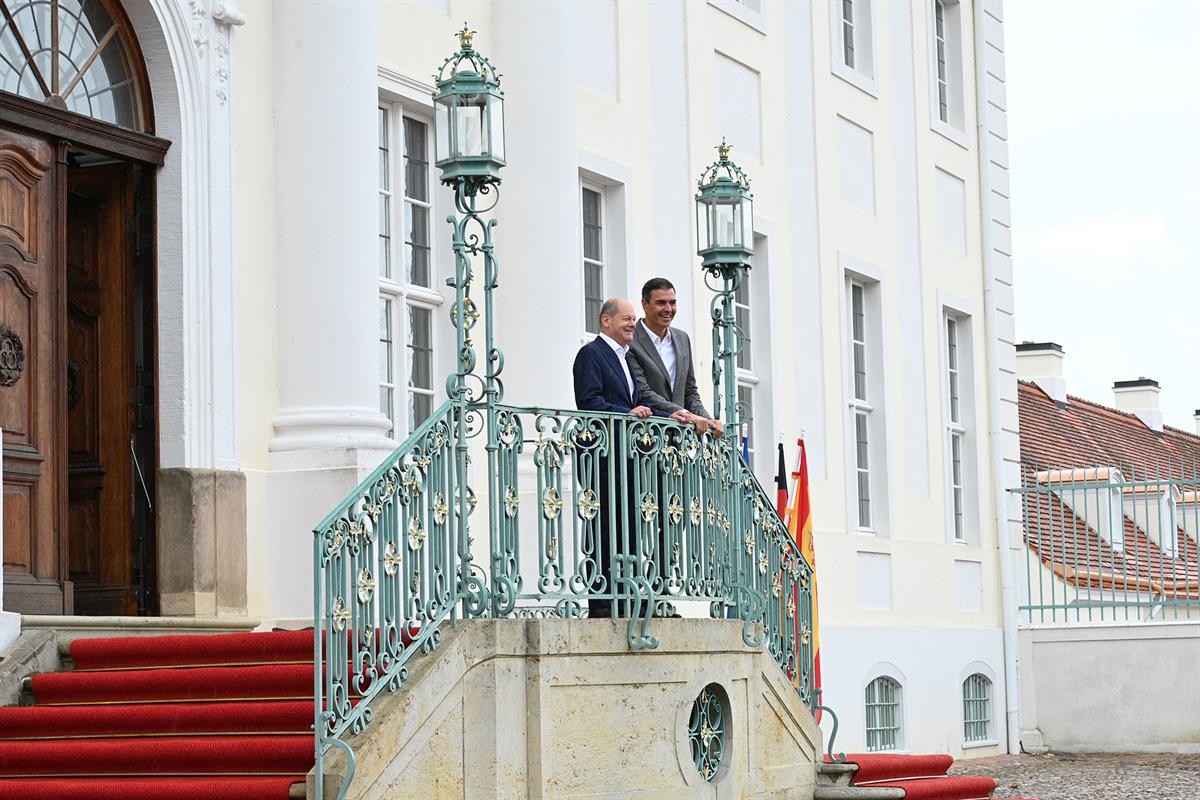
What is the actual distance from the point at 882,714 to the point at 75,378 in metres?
9.49

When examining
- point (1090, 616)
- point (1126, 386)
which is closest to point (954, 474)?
point (1090, 616)

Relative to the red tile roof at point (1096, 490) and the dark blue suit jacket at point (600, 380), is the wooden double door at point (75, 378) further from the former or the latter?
the red tile roof at point (1096, 490)

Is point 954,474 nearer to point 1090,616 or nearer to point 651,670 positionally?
point 1090,616

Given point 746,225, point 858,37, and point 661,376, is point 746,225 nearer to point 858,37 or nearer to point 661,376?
point 661,376

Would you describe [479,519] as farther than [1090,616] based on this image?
No

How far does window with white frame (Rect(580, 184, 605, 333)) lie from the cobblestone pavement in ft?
15.6

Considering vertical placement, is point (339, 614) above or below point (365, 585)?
below

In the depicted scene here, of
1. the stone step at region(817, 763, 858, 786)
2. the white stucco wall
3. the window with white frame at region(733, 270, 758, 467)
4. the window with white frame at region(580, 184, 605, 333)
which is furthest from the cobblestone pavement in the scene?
the window with white frame at region(580, 184, 605, 333)

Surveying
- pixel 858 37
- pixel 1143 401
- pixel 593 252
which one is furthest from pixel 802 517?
pixel 1143 401

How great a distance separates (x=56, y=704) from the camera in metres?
9.47

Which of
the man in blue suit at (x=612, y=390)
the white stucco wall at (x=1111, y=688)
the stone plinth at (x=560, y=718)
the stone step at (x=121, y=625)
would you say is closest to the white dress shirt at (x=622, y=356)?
the man in blue suit at (x=612, y=390)

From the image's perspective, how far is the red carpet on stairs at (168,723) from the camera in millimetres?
8266

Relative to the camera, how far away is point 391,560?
8555mm

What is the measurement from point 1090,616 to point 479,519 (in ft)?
33.9
